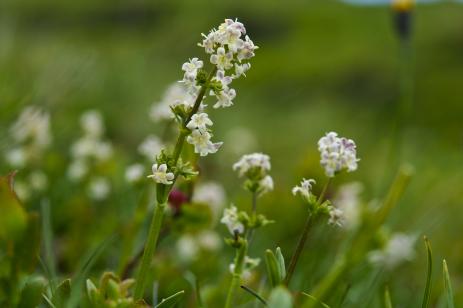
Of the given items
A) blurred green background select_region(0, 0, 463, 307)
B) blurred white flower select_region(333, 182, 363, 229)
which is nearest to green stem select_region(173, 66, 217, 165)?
blurred green background select_region(0, 0, 463, 307)

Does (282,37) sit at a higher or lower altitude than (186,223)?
higher

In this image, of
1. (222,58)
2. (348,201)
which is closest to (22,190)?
(348,201)

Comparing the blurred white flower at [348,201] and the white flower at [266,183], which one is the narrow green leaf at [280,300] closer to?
the white flower at [266,183]

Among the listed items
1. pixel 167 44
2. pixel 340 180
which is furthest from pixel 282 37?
pixel 340 180

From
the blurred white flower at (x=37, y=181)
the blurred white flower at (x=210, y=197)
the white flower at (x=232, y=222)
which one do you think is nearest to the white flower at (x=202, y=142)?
the white flower at (x=232, y=222)

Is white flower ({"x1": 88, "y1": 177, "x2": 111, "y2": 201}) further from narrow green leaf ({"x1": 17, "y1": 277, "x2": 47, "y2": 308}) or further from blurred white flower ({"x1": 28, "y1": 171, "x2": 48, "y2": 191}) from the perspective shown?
Answer: narrow green leaf ({"x1": 17, "y1": 277, "x2": 47, "y2": 308})

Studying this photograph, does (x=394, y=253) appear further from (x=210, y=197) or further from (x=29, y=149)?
(x=29, y=149)

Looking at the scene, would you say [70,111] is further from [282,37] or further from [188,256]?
[282,37]
